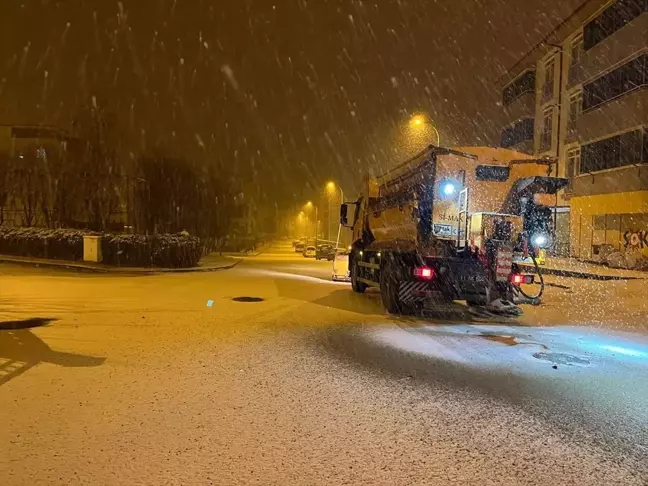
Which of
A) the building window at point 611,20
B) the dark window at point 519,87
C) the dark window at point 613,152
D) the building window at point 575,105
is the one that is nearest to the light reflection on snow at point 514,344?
the dark window at point 613,152

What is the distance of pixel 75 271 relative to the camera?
2516 cm

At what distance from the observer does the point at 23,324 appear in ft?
35.4

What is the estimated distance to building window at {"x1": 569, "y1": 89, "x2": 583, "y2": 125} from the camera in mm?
37928

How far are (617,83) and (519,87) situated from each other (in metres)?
16.4

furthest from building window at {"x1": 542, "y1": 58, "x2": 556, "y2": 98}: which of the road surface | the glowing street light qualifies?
the road surface

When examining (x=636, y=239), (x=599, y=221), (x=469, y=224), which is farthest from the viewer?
(x=599, y=221)

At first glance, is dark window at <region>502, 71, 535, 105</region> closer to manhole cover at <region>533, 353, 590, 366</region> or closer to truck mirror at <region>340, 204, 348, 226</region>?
truck mirror at <region>340, 204, 348, 226</region>

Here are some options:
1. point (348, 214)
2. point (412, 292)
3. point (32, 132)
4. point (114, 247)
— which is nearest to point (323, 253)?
point (114, 247)

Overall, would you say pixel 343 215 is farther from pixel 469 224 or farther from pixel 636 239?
pixel 636 239

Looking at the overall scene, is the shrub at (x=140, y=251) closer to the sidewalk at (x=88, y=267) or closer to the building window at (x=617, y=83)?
the sidewalk at (x=88, y=267)

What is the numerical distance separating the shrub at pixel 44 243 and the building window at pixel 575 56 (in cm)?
3222

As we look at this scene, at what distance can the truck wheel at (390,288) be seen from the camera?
43.6 feet

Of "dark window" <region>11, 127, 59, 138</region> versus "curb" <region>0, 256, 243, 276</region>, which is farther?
"dark window" <region>11, 127, 59, 138</region>

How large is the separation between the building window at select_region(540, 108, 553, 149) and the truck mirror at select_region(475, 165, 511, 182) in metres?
33.0
